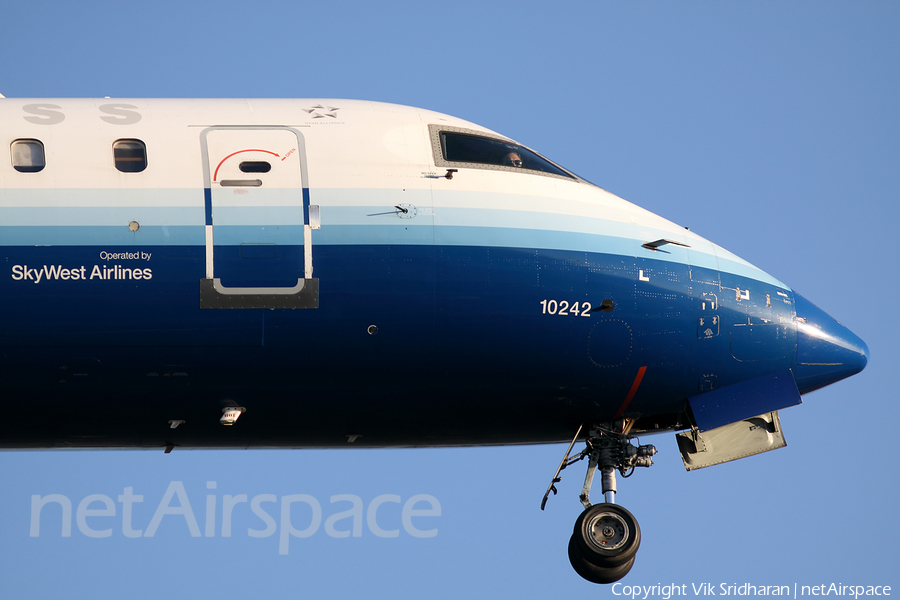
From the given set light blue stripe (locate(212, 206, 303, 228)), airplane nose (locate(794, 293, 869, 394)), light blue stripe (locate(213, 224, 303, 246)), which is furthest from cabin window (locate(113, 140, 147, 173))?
airplane nose (locate(794, 293, 869, 394))

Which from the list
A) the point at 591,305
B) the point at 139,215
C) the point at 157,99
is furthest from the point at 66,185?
the point at 591,305

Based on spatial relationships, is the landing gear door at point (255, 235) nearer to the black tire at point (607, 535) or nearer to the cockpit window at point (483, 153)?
the cockpit window at point (483, 153)

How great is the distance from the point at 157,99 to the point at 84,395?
4054 millimetres

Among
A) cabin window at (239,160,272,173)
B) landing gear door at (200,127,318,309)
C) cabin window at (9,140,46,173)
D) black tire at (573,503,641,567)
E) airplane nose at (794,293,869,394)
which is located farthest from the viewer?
airplane nose at (794,293,869,394)

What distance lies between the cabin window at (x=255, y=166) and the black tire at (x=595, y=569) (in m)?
6.30

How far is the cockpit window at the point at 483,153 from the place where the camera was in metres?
15.5

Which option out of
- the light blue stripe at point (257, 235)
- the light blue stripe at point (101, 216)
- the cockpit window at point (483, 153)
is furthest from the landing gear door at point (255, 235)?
the cockpit window at point (483, 153)

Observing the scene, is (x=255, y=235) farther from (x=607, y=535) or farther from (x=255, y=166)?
(x=607, y=535)

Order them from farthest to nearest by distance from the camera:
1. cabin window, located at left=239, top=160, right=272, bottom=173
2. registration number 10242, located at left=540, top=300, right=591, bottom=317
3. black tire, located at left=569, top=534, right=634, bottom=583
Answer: black tire, located at left=569, top=534, right=634, bottom=583
registration number 10242, located at left=540, top=300, right=591, bottom=317
cabin window, located at left=239, top=160, right=272, bottom=173

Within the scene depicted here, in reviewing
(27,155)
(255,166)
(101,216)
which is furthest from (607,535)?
(27,155)

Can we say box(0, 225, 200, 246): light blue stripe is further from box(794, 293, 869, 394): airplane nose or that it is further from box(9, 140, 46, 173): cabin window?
box(794, 293, 869, 394): airplane nose

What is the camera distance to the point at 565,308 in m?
14.8

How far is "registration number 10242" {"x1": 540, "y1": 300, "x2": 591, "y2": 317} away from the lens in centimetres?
1480

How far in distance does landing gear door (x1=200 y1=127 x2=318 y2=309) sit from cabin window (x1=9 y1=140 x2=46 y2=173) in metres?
1.99
